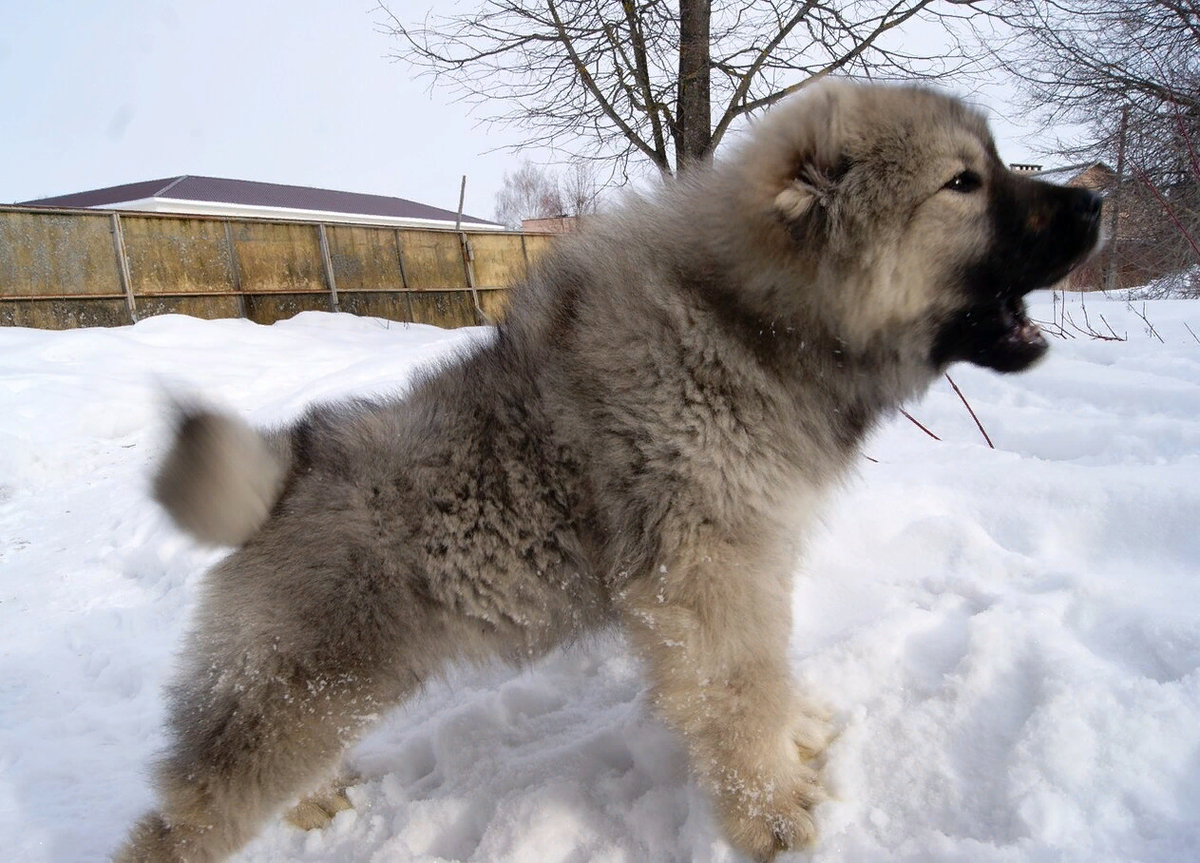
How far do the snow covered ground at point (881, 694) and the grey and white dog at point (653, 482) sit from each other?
303 mm

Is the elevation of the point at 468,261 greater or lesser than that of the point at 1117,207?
greater

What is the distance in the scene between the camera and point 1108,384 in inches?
206

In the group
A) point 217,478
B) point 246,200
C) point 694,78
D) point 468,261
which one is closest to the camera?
point 217,478

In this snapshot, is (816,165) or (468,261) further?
(468,261)

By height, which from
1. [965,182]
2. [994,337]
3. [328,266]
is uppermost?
[328,266]

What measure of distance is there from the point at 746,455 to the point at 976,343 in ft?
2.84

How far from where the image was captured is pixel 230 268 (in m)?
14.2

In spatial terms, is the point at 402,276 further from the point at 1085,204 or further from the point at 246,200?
the point at 246,200

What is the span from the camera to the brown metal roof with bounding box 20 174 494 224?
102 ft

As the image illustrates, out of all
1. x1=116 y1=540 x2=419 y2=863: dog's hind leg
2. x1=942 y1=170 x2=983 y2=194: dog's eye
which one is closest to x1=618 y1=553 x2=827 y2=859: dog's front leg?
x1=116 y1=540 x2=419 y2=863: dog's hind leg

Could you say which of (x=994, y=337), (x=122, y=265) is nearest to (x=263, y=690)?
(x=994, y=337)

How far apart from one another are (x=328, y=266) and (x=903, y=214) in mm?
15647

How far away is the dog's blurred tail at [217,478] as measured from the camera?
73.8 inches

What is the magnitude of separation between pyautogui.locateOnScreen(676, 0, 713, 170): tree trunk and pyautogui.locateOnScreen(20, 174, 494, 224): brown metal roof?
2763cm
